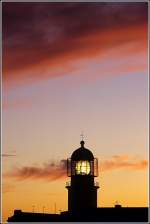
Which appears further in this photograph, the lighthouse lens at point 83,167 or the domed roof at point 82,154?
the lighthouse lens at point 83,167

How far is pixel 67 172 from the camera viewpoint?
92.2ft

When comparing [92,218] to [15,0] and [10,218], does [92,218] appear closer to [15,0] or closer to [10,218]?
[10,218]

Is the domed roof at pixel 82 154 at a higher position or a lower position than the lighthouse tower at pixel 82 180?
higher

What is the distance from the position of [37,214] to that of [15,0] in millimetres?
17863

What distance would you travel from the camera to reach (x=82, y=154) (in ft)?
90.2

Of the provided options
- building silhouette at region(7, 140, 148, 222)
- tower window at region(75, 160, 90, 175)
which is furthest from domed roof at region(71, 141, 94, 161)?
tower window at region(75, 160, 90, 175)

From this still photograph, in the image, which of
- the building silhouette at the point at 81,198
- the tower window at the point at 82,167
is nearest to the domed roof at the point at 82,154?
the building silhouette at the point at 81,198

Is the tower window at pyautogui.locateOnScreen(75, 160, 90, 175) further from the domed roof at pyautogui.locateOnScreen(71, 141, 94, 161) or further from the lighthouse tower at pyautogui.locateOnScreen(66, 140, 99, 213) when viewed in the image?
the domed roof at pyautogui.locateOnScreen(71, 141, 94, 161)

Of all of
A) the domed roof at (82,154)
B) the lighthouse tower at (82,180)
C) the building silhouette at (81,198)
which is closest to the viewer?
the building silhouette at (81,198)

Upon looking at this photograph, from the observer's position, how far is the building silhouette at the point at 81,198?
80.9ft

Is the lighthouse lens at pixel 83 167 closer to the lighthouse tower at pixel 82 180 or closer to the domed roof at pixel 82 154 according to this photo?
the lighthouse tower at pixel 82 180

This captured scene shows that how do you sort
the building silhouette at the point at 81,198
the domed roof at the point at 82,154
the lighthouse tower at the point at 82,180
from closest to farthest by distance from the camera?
1. the building silhouette at the point at 81,198
2. the domed roof at the point at 82,154
3. the lighthouse tower at the point at 82,180

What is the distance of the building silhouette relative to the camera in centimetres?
2466

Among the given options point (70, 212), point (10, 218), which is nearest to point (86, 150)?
point (70, 212)
